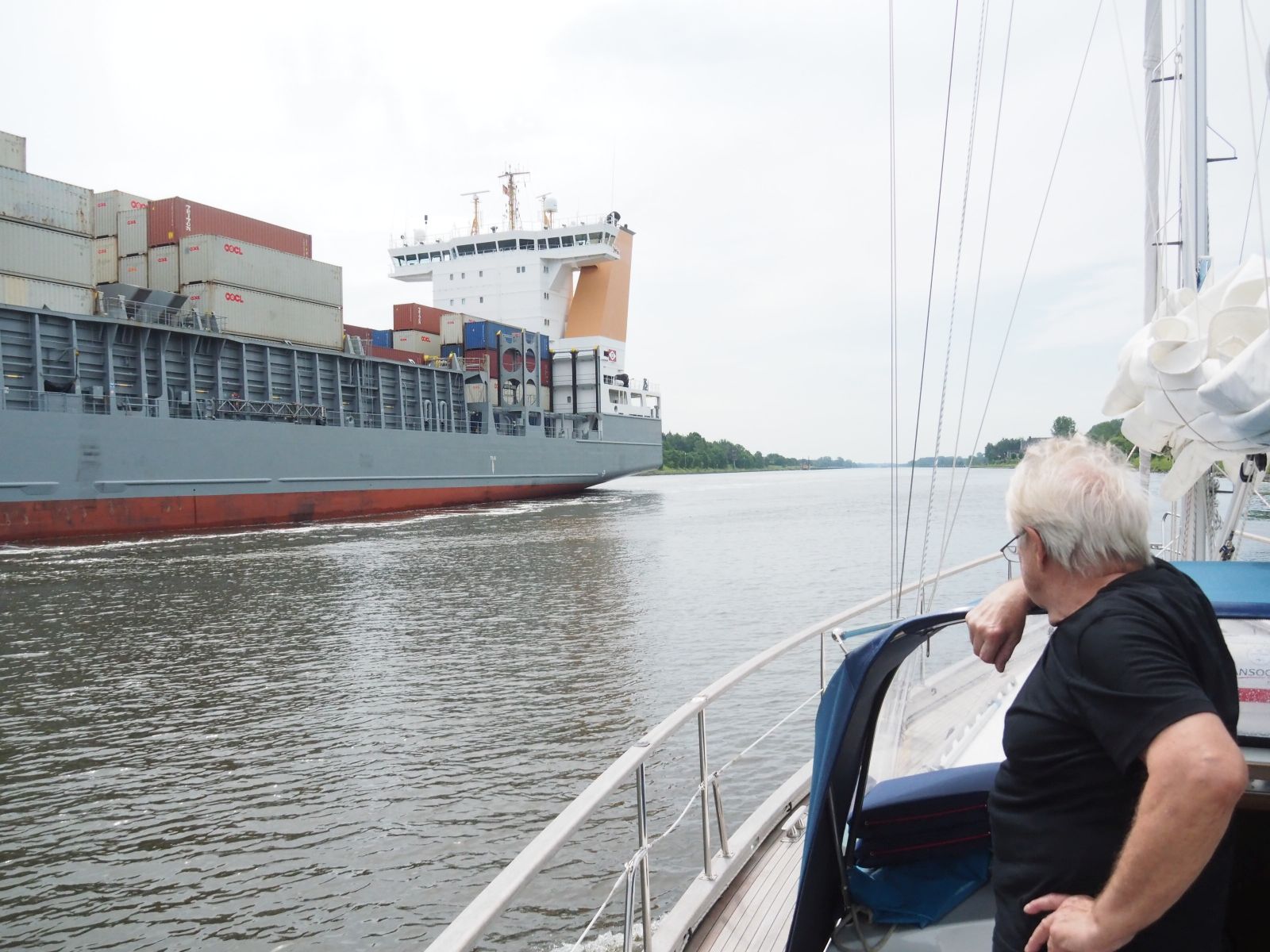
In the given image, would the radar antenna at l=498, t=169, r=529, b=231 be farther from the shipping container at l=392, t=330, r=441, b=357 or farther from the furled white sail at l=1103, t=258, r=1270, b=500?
the furled white sail at l=1103, t=258, r=1270, b=500

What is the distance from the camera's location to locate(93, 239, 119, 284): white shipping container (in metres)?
23.4

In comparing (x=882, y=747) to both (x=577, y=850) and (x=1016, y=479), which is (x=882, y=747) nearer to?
(x=1016, y=479)

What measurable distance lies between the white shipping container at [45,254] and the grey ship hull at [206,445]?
1003 millimetres

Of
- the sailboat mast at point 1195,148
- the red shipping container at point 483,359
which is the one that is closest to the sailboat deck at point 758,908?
the sailboat mast at point 1195,148

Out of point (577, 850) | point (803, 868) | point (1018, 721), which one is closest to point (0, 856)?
point (577, 850)

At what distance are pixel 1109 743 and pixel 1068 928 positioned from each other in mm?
277

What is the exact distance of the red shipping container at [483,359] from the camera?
3372 centimetres

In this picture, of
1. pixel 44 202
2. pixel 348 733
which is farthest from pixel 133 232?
pixel 348 733

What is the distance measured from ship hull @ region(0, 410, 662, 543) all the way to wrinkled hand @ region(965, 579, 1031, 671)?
2065 centimetres

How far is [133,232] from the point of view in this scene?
78.7ft

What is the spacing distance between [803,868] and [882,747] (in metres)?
0.63

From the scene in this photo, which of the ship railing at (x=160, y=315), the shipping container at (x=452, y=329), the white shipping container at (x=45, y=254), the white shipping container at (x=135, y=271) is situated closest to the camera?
the white shipping container at (x=45, y=254)

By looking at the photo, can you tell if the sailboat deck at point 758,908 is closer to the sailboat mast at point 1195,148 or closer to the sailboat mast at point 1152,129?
the sailboat mast at point 1195,148

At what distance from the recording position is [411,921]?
12.8ft
